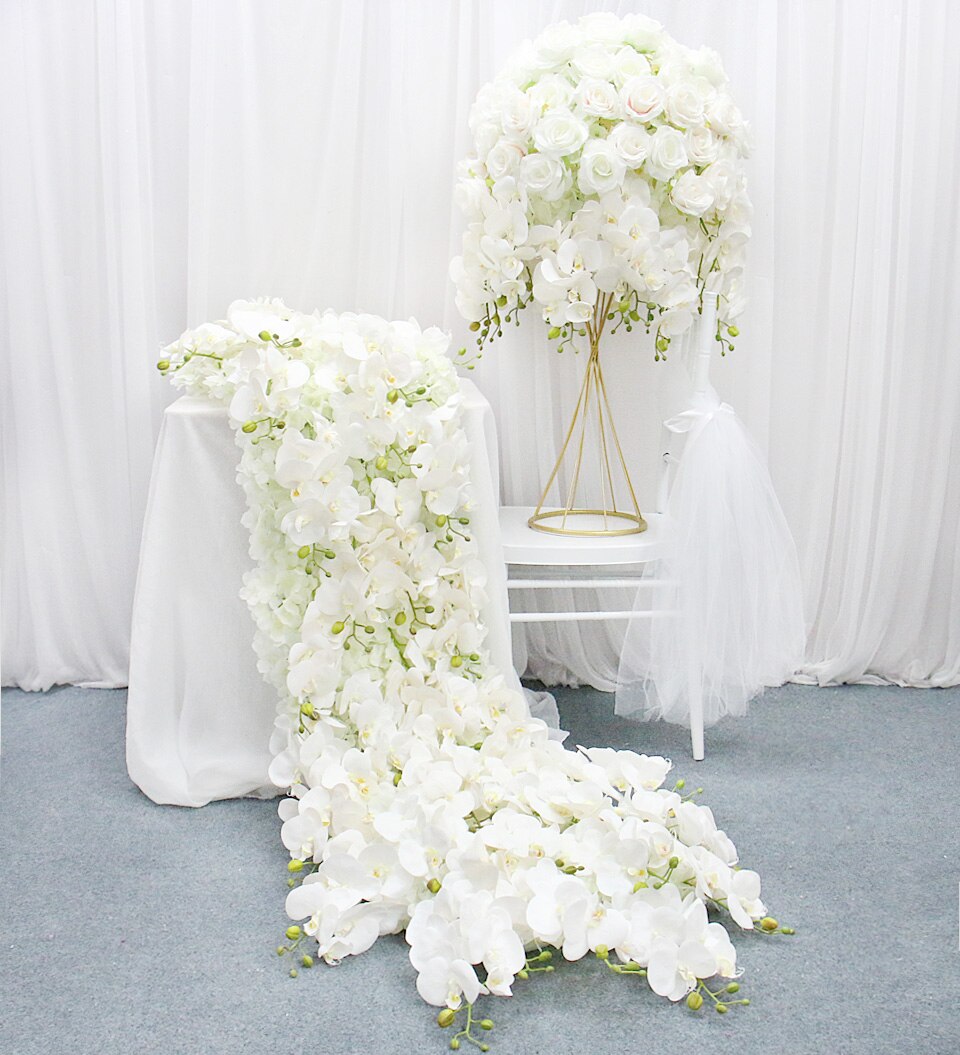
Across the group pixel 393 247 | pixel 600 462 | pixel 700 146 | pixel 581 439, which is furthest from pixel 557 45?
pixel 600 462

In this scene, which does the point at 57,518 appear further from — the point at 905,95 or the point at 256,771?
the point at 905,95

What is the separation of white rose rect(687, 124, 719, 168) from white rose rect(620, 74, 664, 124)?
9 centimetres

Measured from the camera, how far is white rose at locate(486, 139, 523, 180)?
1.98 metres

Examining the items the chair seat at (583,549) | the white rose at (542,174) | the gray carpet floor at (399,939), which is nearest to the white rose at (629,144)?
the white rose at (542,174)

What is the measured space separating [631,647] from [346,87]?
128 cm

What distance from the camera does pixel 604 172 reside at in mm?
1917

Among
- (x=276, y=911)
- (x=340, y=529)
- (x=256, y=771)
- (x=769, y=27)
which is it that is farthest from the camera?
(x=769, y=27)

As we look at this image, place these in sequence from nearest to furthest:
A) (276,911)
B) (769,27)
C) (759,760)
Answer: (276,911), (759,760), (769,27)

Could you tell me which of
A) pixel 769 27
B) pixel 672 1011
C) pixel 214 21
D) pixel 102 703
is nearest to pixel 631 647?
pixel 672 1011

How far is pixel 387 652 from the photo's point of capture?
1.86m

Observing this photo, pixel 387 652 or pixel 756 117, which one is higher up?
pixel 756 117

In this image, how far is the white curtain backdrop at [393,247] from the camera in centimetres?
226

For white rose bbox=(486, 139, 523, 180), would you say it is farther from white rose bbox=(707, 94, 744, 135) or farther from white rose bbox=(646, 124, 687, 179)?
white rose bbox=(707, 94, 744, 135)

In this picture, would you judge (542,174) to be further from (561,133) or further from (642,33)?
(642,33)
